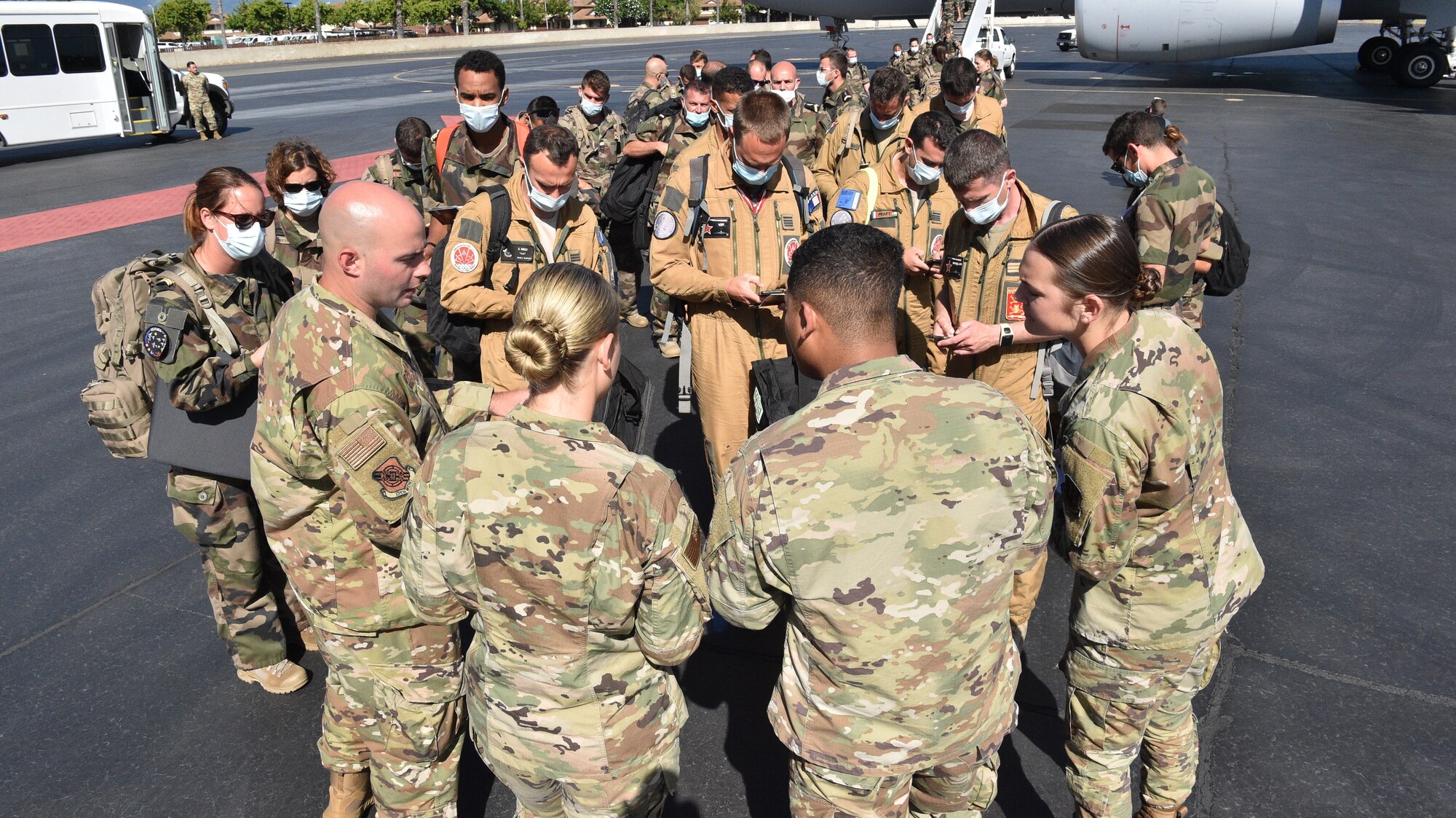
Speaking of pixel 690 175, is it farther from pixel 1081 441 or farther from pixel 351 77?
pixel 351 77

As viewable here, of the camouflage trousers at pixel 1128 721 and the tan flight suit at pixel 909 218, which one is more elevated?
the tan flight suit at pixel 909 218

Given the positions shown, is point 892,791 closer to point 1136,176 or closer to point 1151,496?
point 1151,496

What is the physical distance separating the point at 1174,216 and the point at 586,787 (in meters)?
3.56

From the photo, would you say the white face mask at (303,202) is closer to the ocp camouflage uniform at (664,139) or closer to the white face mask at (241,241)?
the white face mask at (241,241)

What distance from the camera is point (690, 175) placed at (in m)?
3.92

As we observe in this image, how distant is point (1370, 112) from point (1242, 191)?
32.0 ft

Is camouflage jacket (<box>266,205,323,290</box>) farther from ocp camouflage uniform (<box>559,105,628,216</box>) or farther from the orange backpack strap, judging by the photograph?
ocp camouflage uniform (<box>559,105,628,216</box>)

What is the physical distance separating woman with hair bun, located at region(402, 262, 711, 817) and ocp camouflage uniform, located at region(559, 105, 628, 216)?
631cm

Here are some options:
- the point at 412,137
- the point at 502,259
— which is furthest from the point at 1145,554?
the point at 412,137

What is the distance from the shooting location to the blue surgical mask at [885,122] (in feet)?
21.3

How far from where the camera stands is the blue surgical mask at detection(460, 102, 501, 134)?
17.1ft

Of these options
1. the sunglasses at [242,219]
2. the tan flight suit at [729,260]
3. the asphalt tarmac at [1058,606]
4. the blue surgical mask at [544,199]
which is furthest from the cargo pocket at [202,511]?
the tan flight suit at [729,260]

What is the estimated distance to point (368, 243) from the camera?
7.66 feet

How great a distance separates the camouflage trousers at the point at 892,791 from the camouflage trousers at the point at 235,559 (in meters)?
2.48
